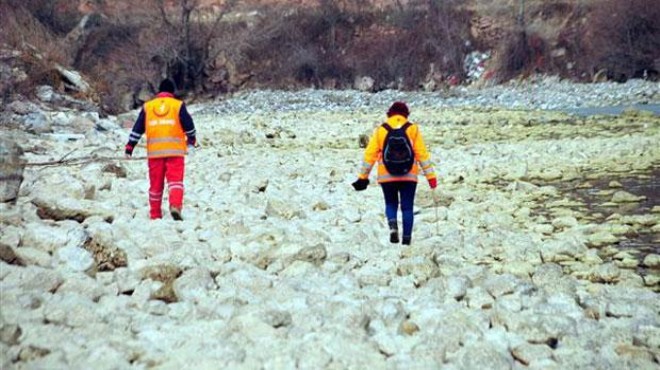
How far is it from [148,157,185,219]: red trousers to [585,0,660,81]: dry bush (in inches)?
1111

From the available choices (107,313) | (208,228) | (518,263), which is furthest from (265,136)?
(107,313)

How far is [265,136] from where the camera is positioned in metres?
16.5

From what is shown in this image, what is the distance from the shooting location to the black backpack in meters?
5.96

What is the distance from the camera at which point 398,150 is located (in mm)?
5969

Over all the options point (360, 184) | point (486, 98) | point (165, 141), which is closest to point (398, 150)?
point (360, 184)

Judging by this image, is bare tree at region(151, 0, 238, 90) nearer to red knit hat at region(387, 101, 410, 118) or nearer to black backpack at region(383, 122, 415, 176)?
red knit hat at region(387, 101, 410, 118)

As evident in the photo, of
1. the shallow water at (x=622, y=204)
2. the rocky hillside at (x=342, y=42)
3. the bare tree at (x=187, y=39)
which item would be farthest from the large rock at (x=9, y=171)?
the bare tree at (x=187, y=39)

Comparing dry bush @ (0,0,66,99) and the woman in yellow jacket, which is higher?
dry bush @ (0,0,66,99)

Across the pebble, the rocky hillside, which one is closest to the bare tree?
the rocky hillside

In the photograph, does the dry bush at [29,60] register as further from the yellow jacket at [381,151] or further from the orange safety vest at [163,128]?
the yellow jacket at [381,151]

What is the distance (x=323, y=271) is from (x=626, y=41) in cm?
3075

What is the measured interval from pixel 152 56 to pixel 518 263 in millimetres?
33748

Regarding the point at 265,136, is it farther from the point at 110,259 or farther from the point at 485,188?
the point at 110,259

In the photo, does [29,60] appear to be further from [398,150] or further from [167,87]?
[398,150]
